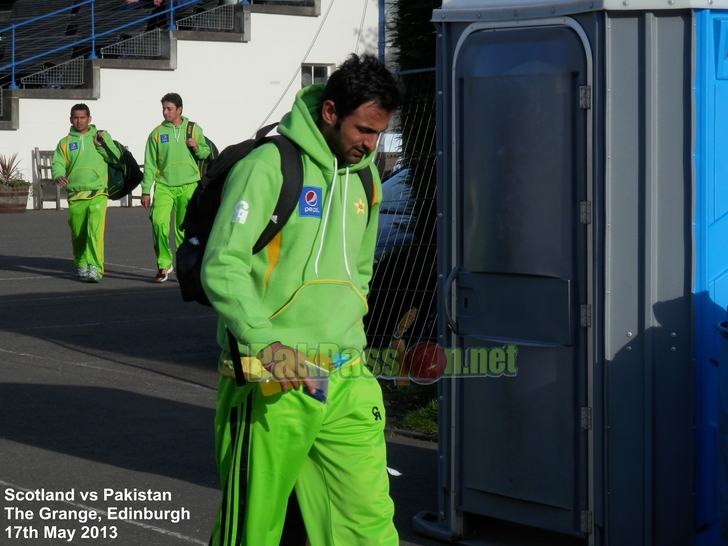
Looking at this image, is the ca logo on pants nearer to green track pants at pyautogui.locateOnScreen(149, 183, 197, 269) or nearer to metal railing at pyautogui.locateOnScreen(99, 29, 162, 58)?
green track pants at pyautogui.locateOnScreen(149, 183, 197, 269)

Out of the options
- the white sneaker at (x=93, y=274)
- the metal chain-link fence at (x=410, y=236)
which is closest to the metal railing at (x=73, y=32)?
the white sneaker at (x=93, y=274)

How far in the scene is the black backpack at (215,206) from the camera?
3438mm

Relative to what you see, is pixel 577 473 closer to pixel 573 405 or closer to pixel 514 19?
pixel 573 405

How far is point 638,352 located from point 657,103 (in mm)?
926

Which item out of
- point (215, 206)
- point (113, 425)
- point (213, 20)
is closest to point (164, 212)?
point (113, 425)

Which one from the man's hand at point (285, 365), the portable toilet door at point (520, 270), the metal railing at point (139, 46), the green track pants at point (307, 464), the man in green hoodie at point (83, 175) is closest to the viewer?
the man's hand at point (285, 365)

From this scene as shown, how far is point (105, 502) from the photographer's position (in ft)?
17.8

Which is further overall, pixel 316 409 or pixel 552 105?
pixel 552 105

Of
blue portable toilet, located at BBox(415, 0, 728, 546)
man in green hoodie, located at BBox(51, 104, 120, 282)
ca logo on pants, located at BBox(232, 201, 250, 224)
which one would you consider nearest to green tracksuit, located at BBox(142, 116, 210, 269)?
man in green hoodie, located at BBox(51, 104, 120, 282)

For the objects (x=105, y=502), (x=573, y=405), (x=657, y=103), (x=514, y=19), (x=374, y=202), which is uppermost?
(x=514, y=19)

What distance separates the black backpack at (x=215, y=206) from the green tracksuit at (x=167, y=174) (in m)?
9.72

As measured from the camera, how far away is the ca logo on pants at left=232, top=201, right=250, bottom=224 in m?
3.31

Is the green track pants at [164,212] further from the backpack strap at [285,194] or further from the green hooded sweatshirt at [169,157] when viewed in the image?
the backpack strap at [285,194]

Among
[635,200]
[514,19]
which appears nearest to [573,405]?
[635,200]
